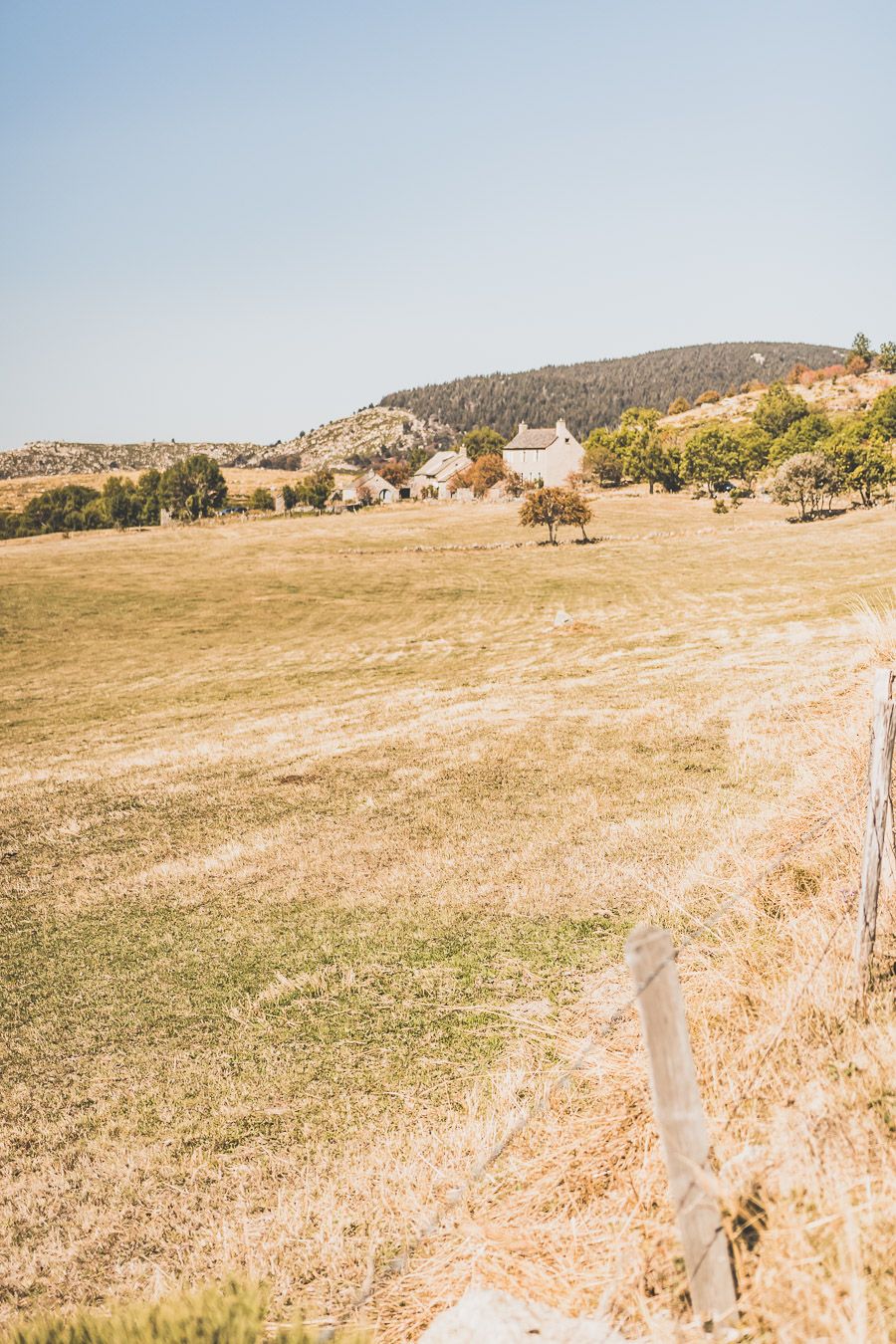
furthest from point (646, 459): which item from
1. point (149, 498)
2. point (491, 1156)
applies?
point (491, 1156)

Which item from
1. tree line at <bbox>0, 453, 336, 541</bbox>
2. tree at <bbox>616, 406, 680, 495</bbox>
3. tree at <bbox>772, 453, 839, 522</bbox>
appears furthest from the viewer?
tree line at <bbox>0, 453, 336, 541</bbox>

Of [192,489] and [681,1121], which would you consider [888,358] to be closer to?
[192,489]

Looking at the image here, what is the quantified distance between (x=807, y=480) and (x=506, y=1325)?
266ft

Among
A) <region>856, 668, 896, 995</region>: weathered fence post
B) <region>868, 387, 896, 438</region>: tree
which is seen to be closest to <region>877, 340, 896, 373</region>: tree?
<region>868, 387, 896, 438</region>: tree

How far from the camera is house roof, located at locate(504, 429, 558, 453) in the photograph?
139500mm

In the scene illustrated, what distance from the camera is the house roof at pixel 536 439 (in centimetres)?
13950

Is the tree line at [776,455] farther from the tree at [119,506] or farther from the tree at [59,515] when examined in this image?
the tree at [59,515]

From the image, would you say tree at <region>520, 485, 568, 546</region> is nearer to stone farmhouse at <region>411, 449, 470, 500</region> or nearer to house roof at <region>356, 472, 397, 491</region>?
stone farmhouse at <region>411, 449, 470, 500</region>

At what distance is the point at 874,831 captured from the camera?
505 cm

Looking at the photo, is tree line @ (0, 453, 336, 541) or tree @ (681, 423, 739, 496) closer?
tree @ (681, 423, 739, 496)

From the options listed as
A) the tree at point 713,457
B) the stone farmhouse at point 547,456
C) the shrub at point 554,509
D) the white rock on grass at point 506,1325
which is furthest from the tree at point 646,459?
the white rock on grass at point 506,1325

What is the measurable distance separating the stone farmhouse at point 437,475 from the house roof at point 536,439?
1155 centimetres

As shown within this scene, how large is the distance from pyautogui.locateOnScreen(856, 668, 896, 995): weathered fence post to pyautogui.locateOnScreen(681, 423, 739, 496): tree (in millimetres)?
105759

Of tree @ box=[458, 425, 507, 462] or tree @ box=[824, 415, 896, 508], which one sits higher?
tree @ box=[458, 425, 507, 462]
